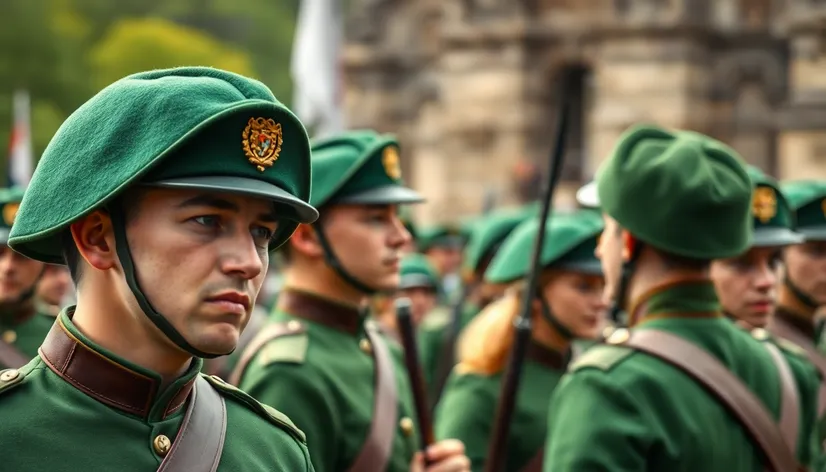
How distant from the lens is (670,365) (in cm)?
521

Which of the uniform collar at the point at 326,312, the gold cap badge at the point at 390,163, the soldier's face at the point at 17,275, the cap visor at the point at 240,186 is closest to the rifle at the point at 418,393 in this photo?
the uniform collar at the point at 326,312

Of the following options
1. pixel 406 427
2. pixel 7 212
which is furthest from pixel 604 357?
pixel 7 212

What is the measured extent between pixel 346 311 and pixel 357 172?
1.66ft

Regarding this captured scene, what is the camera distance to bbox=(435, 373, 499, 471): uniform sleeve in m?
7.25

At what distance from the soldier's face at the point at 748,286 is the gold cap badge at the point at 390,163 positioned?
1.21m

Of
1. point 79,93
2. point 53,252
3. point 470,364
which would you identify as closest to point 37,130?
point 79,93

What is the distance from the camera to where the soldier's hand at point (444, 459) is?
525 cm

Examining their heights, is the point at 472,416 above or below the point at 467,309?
above

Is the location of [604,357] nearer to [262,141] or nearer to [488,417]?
[262,141]

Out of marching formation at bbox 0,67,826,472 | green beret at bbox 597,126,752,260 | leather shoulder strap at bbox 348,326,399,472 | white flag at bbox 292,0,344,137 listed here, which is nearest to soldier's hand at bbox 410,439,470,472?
marching formation at bbox 0,67,826,472

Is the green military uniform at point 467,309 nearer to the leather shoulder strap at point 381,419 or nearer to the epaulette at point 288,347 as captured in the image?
the leather shoulder strap at point 381,419

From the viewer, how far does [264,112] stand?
11.8 feet

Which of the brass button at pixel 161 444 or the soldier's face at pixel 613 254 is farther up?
the brass button at pixel 161 444

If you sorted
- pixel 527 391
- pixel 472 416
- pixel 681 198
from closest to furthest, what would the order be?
pixel 681 198 < pixel 472 416 < pixel 527 391
